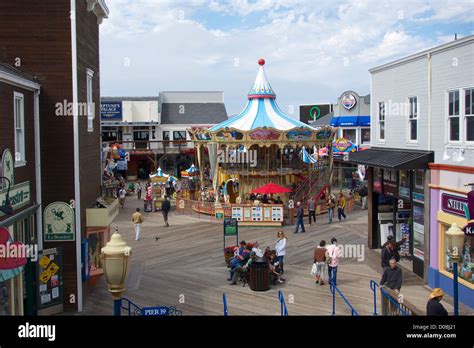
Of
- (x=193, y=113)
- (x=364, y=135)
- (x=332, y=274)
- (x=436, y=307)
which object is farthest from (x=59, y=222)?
(x=193, y=113)

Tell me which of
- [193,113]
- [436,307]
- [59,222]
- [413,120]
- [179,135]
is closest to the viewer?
[436,307]

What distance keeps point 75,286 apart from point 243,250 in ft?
15.1

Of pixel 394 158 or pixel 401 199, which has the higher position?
pixel 394 158

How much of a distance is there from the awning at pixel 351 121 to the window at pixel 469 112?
2950cm

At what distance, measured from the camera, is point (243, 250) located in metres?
15.0

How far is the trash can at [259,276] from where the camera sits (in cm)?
1377

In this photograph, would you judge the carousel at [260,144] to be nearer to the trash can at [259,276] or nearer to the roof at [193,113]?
the trash can at [259,276]

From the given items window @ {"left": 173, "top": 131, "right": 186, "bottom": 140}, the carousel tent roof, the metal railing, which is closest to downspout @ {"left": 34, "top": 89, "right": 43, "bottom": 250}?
the metal railing

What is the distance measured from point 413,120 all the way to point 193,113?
3940 centimetres

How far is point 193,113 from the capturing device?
176 ft

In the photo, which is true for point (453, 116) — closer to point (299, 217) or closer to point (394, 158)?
point (394, 158)

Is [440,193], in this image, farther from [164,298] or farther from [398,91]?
[164,298]

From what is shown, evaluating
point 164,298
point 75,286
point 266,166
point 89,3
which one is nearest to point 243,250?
point 164,298

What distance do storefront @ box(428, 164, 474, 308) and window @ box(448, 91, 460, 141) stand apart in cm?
76
